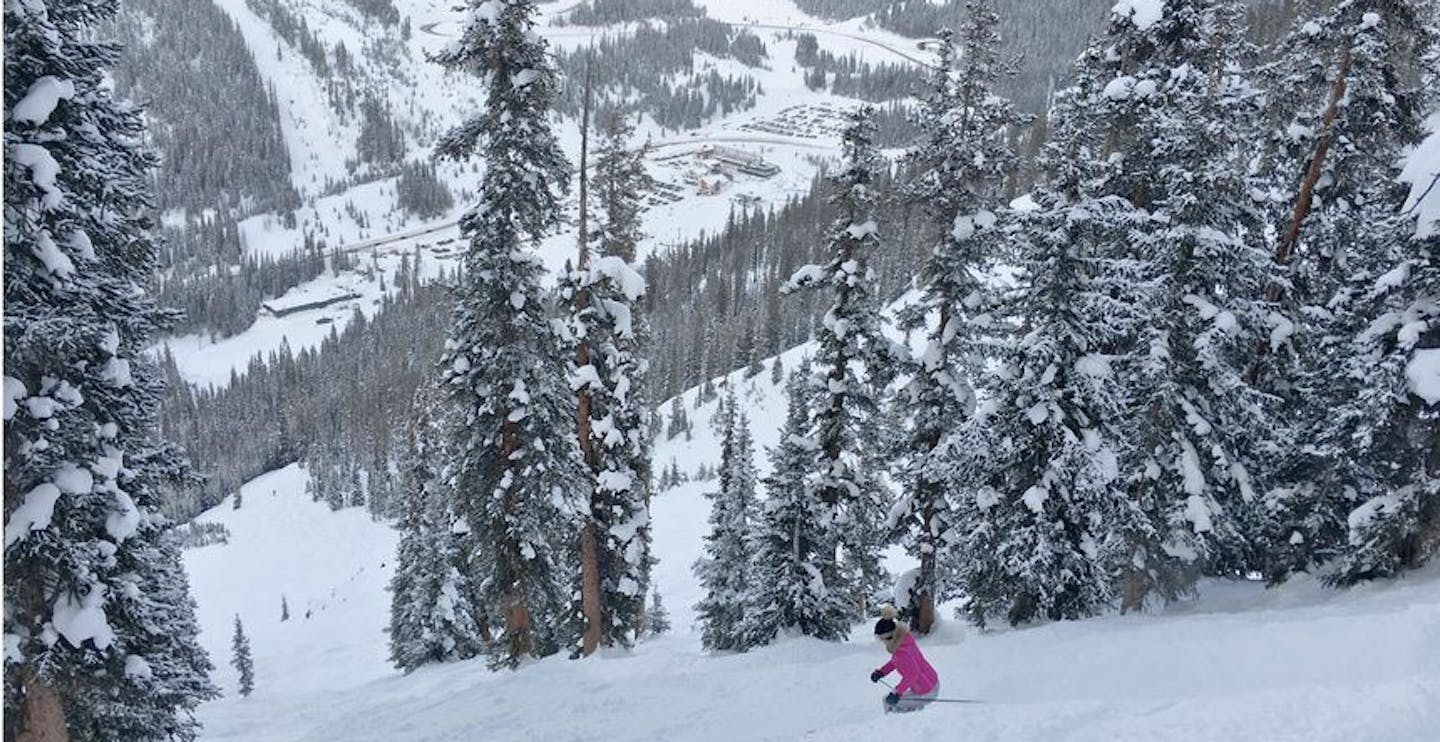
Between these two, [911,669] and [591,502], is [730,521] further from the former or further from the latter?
[911,669]

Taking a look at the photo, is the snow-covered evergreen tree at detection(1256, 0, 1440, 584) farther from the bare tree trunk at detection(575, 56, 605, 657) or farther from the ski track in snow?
the bare tree trunk at detection(575, 56, 605, 657)

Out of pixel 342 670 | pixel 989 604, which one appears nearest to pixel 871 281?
pixel 989 604

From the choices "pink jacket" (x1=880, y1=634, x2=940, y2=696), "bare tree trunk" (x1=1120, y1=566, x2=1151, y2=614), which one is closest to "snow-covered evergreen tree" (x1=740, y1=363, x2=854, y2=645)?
"bare tree trunk" (x1=1120, y1=566, x2=1151, y2=614)

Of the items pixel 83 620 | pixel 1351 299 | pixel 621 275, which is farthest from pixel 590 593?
pixel 1351 299

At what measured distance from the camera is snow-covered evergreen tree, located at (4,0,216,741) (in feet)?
31.0

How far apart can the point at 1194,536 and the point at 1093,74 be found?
9.40 m

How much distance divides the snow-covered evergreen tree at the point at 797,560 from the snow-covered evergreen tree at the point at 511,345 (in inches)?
203

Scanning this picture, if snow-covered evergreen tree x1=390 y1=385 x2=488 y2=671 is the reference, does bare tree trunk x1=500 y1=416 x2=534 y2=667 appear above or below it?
above

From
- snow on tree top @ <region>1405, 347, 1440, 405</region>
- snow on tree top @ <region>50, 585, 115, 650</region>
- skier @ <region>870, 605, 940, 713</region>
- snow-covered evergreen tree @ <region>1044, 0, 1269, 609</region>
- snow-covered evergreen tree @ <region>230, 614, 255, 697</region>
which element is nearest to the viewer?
snow on tree top @ <region>50, 585, 115, 650</region>

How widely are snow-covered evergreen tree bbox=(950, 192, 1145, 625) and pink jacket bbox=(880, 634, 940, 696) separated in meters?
5.90

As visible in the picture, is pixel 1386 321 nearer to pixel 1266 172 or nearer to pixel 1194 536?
pixel 1194 536

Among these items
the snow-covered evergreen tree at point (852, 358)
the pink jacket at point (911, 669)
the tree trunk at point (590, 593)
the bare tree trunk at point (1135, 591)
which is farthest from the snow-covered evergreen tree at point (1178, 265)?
the tree trunk at point (590, 593)

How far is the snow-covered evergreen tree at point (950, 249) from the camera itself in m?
18.1

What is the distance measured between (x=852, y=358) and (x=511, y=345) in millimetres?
7867
